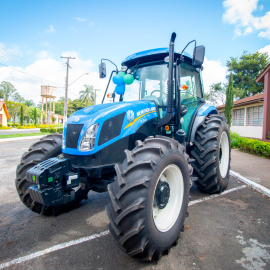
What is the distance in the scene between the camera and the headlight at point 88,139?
9.08 feet

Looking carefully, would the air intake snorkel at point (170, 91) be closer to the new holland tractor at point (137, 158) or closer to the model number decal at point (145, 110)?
the new holland tractor at point (137, 158)

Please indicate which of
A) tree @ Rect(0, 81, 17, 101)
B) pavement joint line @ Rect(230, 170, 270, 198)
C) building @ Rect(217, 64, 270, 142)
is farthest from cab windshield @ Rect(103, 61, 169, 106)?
tree @ Rect(0, 81, 17, 101)

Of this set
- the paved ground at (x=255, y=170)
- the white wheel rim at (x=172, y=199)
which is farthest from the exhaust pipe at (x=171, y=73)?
the paved ground at (x=255, y=170)

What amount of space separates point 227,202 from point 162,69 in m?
2.75

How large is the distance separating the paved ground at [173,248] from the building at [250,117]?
657 inches

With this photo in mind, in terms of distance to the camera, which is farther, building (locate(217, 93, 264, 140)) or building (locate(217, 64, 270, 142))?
building (locate(217, 93, 264, 140))

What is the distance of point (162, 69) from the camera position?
3895 millimetres

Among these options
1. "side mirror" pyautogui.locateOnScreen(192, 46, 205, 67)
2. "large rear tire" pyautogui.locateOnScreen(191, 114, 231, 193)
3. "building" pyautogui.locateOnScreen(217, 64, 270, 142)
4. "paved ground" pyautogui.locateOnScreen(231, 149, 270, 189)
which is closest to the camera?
"side mirror" pyautogui.locateOnScreen(192, 46, 205, 67)

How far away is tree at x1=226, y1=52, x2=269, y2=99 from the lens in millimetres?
37375

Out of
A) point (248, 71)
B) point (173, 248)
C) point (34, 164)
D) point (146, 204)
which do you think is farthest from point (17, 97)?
point (146, 204)

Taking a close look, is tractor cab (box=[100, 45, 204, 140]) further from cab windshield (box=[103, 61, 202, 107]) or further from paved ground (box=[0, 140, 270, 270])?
paved ground (box=[0, 140, 270, 270])

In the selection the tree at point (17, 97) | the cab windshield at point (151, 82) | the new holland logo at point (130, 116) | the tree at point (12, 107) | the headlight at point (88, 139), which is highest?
the tree at point (17, 97)

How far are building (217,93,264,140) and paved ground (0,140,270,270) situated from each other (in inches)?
657

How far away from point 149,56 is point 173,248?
9.93 feet
